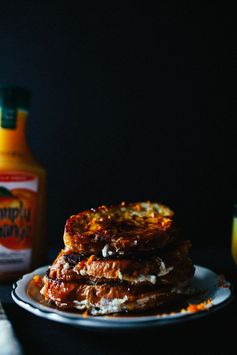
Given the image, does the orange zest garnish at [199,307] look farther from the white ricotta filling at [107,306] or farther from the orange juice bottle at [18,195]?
the orange juice bottle at [18,195]

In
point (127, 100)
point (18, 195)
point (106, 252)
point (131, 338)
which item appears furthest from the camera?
point (127, 100)

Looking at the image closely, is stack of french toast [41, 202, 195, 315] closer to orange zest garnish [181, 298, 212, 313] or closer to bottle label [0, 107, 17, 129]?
orange zest garnish [181, 298, 212, 313]

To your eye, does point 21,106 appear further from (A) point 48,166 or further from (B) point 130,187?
(B) point 130,187

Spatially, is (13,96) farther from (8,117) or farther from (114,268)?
(114,268)

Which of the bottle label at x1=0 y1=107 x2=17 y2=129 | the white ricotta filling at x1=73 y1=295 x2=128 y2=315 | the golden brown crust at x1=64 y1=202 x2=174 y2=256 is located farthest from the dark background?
the white ricotta filling at x1=73 y1=295 x2=128 y2=315

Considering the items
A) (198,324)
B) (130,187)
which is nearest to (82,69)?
(130,187)

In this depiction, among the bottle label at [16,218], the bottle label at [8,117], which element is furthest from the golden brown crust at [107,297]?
the bottle label at [8,117]

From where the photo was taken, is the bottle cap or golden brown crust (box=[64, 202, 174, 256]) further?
the bottle cap

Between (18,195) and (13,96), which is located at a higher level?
(13,96)

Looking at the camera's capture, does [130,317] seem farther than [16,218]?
No

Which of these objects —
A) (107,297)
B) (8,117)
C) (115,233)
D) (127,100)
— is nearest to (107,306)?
(107,297)
